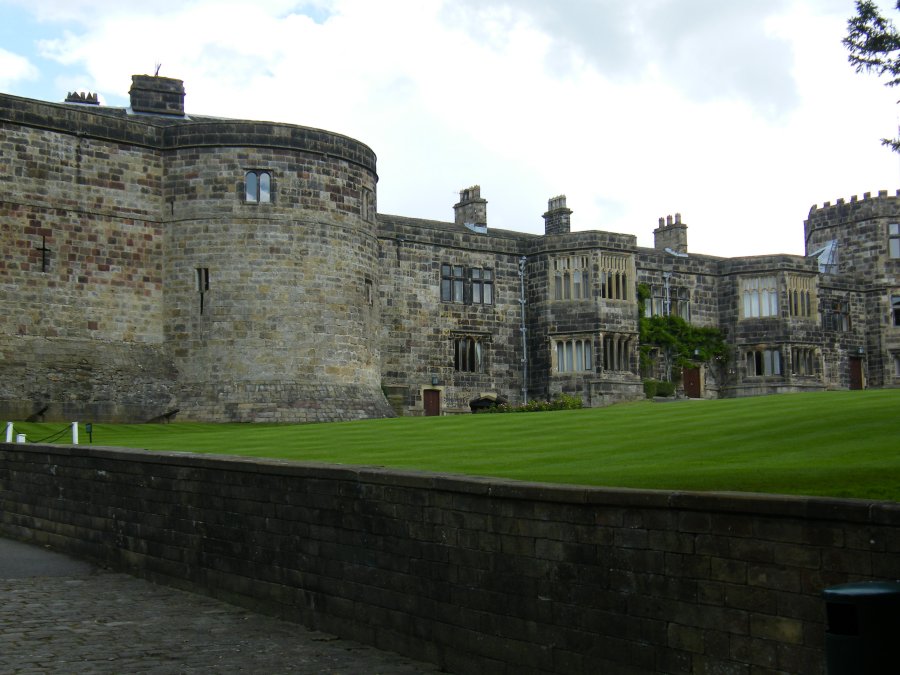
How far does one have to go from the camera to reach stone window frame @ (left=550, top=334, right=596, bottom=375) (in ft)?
142

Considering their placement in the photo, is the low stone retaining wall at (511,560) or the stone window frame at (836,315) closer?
the low stone retaining wall at (511,560)

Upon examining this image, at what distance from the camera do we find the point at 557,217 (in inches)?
1890

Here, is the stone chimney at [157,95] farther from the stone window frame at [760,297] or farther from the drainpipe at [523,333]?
the stone window frame at [760,297]

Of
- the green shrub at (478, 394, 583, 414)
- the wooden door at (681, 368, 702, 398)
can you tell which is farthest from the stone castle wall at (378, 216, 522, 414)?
the wooden door at (681, 368, 702, 398)

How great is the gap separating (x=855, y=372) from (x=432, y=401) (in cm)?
2435

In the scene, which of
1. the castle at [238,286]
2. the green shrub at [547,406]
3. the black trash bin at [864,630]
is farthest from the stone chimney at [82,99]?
the black trash bin at [864,630]

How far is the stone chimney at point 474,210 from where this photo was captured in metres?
46.9

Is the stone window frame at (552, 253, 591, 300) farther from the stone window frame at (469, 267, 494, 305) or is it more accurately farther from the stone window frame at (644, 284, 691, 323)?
the stone window frame at (644, 284, 691, 323)

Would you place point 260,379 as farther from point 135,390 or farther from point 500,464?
point 500,464

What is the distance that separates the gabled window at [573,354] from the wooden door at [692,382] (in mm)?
7472

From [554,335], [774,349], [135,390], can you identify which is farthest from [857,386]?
[135,390]

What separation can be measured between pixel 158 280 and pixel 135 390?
3.98m

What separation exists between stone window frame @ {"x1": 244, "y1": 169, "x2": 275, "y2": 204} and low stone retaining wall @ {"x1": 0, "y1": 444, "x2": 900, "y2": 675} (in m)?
19.6

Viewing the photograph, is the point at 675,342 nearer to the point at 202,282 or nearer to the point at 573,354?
the point at 573,354
